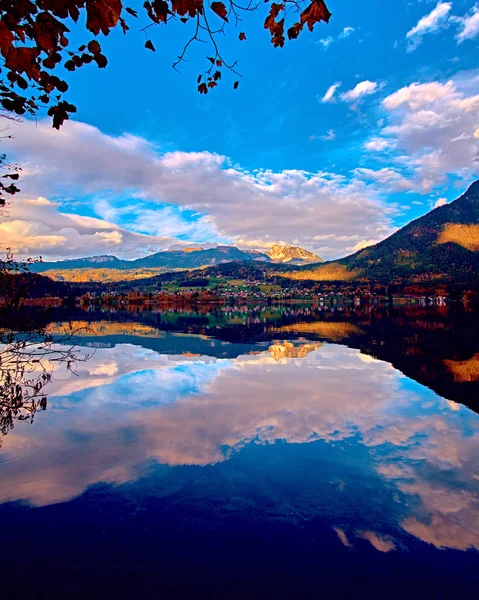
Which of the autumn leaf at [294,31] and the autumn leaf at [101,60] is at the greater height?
the autumn leaf at [294,31]

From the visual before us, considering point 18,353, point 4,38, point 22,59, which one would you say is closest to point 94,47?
point 22,59

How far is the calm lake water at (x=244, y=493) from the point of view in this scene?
7.34 m

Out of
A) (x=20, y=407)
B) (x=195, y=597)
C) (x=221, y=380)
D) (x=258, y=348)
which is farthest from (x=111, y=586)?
(x=258, y=348)

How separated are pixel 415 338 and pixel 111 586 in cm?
4718

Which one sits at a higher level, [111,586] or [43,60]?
[43,60]

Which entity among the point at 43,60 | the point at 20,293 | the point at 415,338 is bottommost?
the point at 415,338

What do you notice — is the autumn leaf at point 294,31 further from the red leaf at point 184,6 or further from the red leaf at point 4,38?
the red leaf at point 4,38

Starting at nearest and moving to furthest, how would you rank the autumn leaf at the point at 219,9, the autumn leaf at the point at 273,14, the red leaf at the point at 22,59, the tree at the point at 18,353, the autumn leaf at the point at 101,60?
the red leaf at the point at 22,59 < the autumn leaf at the point at 219,9 < the autumn leaf at the point at 101,60 < the autumn leaf at the point at 273,14 < the tree at the point at 18,353

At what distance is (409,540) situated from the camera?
8461 mm

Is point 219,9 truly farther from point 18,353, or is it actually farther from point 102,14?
point 18,353

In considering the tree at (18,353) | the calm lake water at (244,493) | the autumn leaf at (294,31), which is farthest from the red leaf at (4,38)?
the calm lake water at (244,493)

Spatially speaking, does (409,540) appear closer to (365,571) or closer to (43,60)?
(365,571)

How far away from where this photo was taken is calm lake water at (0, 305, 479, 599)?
24.1 ft

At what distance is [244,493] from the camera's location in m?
10.6
